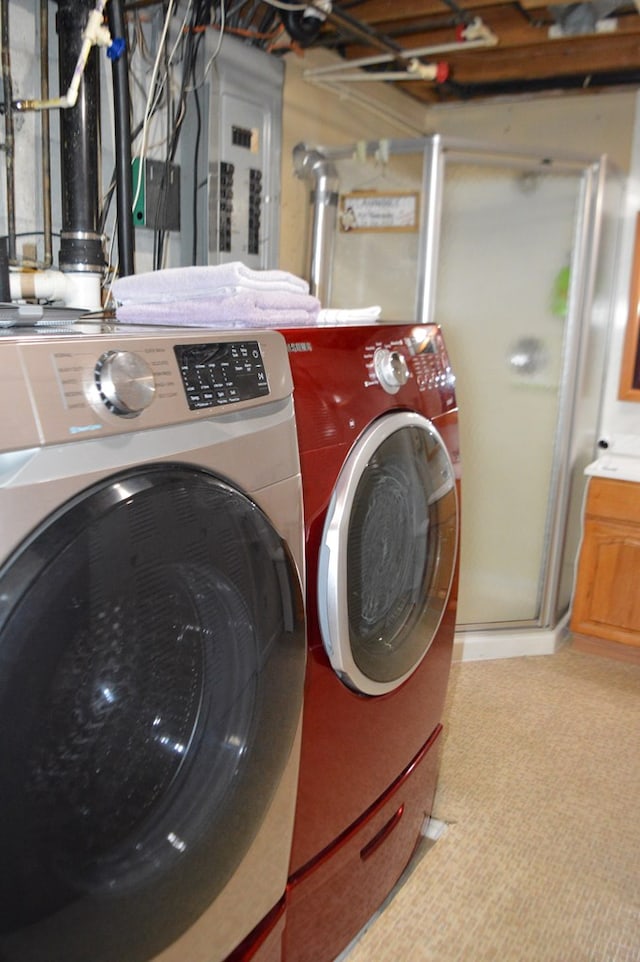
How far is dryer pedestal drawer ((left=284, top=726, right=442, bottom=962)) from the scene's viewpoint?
1174mm

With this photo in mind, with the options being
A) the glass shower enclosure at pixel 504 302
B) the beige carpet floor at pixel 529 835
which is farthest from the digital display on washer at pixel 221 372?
the glass shower enclosure at pixel 504 302

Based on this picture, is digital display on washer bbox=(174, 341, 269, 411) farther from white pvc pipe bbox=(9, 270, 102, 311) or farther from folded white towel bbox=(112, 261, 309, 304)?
white pvc pipe bbox=(9, 270, 102, 311)

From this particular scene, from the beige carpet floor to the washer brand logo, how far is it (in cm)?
117

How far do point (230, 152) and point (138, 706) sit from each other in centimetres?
175

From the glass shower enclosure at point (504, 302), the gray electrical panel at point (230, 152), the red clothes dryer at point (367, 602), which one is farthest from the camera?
the glass shower enclosure at point (504, 302)

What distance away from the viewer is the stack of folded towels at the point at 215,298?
3.76 feet

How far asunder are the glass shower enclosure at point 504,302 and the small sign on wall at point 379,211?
0.07 ft

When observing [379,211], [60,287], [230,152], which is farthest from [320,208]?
[60,287]

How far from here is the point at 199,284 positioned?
1.18 metres

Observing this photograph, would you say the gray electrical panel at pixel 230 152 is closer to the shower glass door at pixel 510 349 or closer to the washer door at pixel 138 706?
the shower glass door at pixel 510 349

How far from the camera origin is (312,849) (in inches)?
45.5

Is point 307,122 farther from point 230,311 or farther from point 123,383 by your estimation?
point 123,383

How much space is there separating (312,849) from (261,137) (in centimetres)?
192

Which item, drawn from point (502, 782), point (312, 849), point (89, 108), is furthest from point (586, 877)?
point (89, 108)
